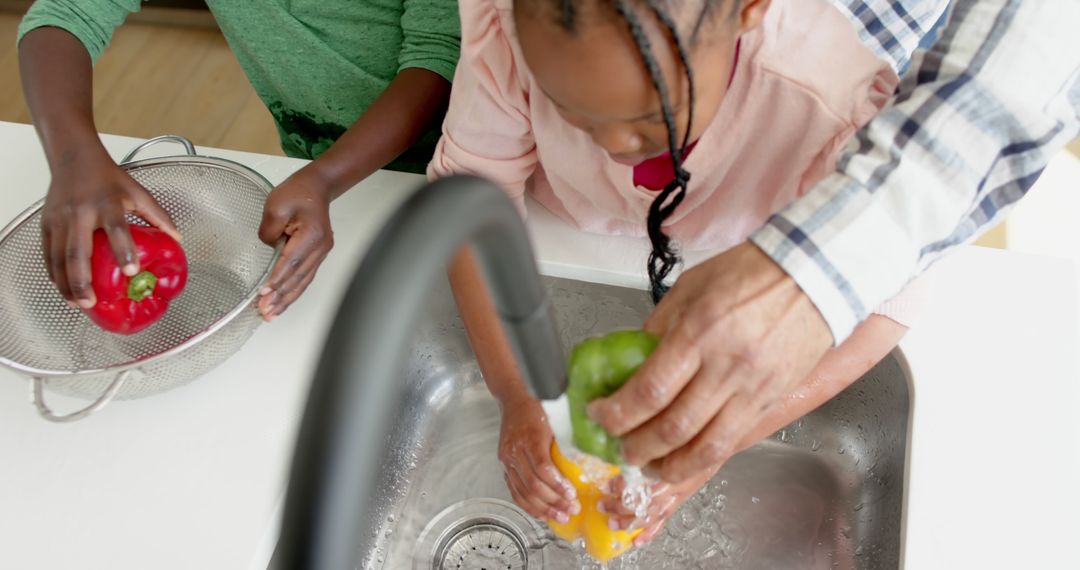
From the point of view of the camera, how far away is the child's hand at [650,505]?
727mm

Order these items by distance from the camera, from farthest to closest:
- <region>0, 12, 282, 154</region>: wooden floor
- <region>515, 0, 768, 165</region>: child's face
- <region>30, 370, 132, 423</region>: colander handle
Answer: <region>0, 12, 282, 154</region>: wooden floor
<region>30, 370, 132, 423</region>: colander handle
<region>515, 0, 768, 165</region>: child's face

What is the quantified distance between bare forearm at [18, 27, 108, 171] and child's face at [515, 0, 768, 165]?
587 millimetres

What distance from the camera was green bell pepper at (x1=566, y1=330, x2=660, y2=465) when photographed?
1.86 feet

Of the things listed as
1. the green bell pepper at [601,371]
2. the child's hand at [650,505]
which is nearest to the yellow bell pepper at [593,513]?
the child's hand at [650,505]

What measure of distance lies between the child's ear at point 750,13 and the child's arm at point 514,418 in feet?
1.04

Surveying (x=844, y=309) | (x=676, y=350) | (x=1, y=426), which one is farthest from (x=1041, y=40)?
(x=1, y=426)

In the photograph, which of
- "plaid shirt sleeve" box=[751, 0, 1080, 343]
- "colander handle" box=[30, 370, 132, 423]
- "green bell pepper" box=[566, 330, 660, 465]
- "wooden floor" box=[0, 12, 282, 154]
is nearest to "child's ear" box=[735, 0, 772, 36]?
"plaid shirt sleeve" box=[751, 0, 1080, 343]

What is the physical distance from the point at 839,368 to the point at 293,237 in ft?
1.82

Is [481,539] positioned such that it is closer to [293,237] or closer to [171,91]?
Answer: [293,237]

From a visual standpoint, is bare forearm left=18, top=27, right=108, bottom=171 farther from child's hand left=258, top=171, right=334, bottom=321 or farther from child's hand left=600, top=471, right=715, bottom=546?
child's hand left=600, top=471, right=715, bottom=546

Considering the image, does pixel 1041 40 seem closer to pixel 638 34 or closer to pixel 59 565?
pixel 638 34

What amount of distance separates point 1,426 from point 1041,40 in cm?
98

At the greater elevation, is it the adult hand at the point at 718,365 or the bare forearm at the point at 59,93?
the adult hand at the point at 718,365

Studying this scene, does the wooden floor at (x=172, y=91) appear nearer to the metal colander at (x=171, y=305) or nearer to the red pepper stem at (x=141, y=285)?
the metal colander at (x=171, y=305)
